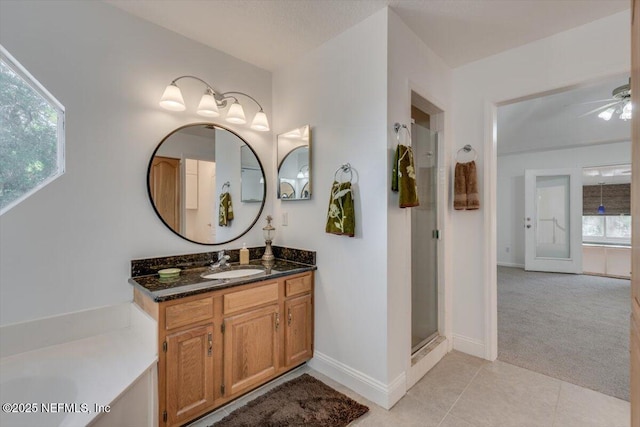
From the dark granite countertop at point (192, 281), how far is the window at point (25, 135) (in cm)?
78

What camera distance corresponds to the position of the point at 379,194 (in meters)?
1.91

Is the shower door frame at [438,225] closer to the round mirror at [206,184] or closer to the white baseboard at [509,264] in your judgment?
the round mirror at [206,184]

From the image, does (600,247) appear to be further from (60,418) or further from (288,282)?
(60,418)

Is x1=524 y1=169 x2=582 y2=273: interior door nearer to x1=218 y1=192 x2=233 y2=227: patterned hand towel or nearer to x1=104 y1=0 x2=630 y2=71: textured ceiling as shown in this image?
x1=104 y1=0 x2=630 y2=71: textured ceiling

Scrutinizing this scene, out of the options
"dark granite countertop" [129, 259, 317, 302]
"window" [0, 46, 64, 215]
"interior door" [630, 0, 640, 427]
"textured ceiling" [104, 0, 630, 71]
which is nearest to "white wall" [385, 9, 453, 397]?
"textured ceiling" [104, 0, 630, 71]

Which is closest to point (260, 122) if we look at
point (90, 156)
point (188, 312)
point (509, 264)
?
point (90, 156)

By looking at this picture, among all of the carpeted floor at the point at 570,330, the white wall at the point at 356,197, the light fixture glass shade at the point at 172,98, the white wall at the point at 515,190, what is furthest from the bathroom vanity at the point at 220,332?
the white wall at the point at 515,190

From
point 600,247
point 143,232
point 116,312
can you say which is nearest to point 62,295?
point 116,312

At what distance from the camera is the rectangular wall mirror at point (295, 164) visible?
93.8 inches

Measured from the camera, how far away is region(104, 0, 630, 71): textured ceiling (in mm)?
1820

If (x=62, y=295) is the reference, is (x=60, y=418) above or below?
below

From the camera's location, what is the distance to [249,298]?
1903 millimetres

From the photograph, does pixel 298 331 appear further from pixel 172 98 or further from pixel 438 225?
pixel 172 98

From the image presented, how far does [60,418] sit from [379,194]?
78.6 inches
